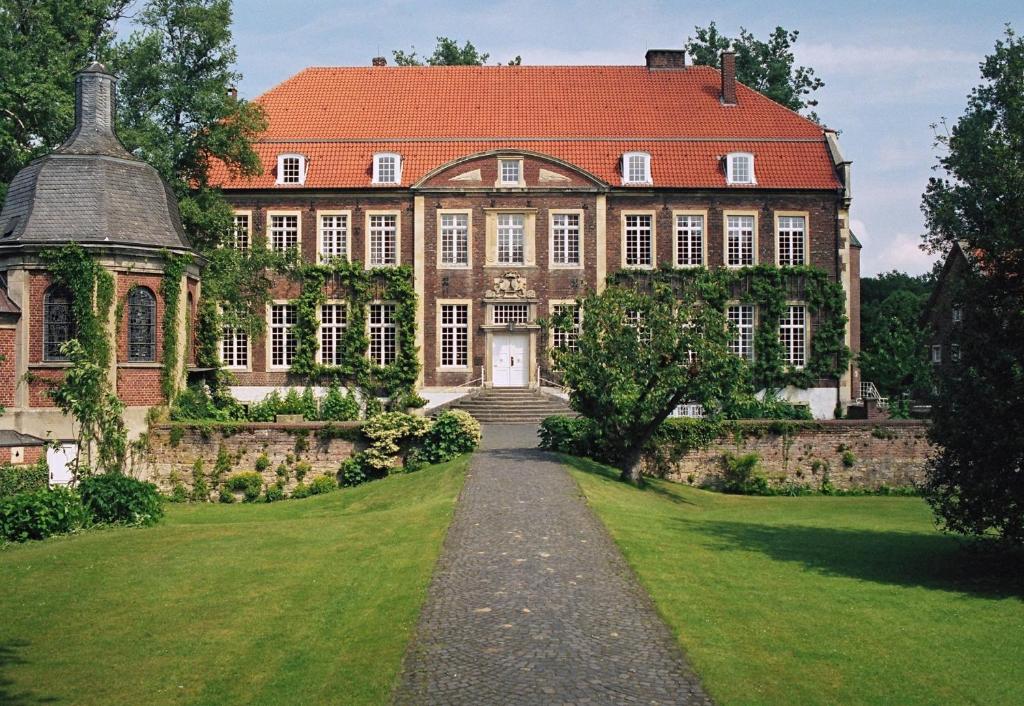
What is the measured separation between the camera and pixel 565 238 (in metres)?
37.0

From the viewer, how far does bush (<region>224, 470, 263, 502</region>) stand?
26469 millimetres

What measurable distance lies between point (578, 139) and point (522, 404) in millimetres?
10482

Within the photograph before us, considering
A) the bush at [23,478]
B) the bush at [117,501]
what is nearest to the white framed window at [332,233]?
the bush at [23,478]

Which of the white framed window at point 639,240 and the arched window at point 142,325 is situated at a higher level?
the white framed window at point 639,240

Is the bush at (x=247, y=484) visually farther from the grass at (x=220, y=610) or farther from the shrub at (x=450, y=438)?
the grass at (x=220, y=610)

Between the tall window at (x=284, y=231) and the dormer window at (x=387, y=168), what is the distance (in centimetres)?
319

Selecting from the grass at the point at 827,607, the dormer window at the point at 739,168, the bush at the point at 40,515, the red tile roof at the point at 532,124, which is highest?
the red tile roof at the point at 532,124

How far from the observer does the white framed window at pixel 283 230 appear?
122 feet

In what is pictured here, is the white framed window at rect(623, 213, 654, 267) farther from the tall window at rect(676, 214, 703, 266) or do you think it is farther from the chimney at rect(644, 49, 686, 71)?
the chimney at rect(644, 49, 686, 71)

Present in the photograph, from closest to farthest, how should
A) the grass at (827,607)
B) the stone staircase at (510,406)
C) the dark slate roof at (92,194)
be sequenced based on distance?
the grass at (827,607) → the dark slate roof at (92,194) → the stone staircase at (510,406)

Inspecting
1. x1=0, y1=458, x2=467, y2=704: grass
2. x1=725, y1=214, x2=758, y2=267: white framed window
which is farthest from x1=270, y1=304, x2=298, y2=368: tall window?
x1=0, y1=458, x2=467, y2=704: grass

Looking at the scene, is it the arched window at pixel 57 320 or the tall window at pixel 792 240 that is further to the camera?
the tall window at pixel 792 240

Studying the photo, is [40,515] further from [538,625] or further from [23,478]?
[538,625]

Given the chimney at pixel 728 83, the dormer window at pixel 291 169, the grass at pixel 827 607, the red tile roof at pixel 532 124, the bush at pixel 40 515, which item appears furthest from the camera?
Answer: the chimney at pixel 728 83
